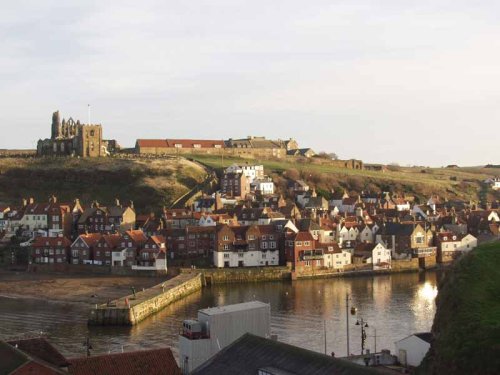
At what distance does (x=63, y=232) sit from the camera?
82.9 m

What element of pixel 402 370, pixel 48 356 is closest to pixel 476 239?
pixel 402 370

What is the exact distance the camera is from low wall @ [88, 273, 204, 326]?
47.5m

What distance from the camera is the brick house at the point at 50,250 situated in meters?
73.1

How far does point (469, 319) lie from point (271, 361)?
5.93 meters

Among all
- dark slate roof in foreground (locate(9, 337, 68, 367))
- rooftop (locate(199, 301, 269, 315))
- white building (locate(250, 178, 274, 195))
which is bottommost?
dark slate roof in foreground (locate(9, 337, 68, 367))

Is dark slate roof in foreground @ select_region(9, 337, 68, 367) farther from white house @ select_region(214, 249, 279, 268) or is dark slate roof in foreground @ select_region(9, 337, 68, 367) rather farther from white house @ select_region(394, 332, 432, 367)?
white house @ select_region(214, 249, 279, 268)

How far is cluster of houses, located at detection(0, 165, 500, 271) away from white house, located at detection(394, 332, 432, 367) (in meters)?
36.0

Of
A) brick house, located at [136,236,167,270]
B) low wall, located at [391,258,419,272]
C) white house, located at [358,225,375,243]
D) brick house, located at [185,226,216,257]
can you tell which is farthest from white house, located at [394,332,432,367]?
white house, located at [358,225,375,243]

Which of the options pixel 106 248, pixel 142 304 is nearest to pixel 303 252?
pixel 106 248

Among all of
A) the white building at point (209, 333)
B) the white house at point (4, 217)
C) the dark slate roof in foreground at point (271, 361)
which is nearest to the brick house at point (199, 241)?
the white house at point (4, 217)

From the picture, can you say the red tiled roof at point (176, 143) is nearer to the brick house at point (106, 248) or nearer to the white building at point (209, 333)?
the brick house at point (106, 248)

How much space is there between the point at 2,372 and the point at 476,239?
65.0 meters

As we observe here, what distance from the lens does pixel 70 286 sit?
62312 mm

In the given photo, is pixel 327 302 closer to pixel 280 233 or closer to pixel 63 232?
pixel 280 233
